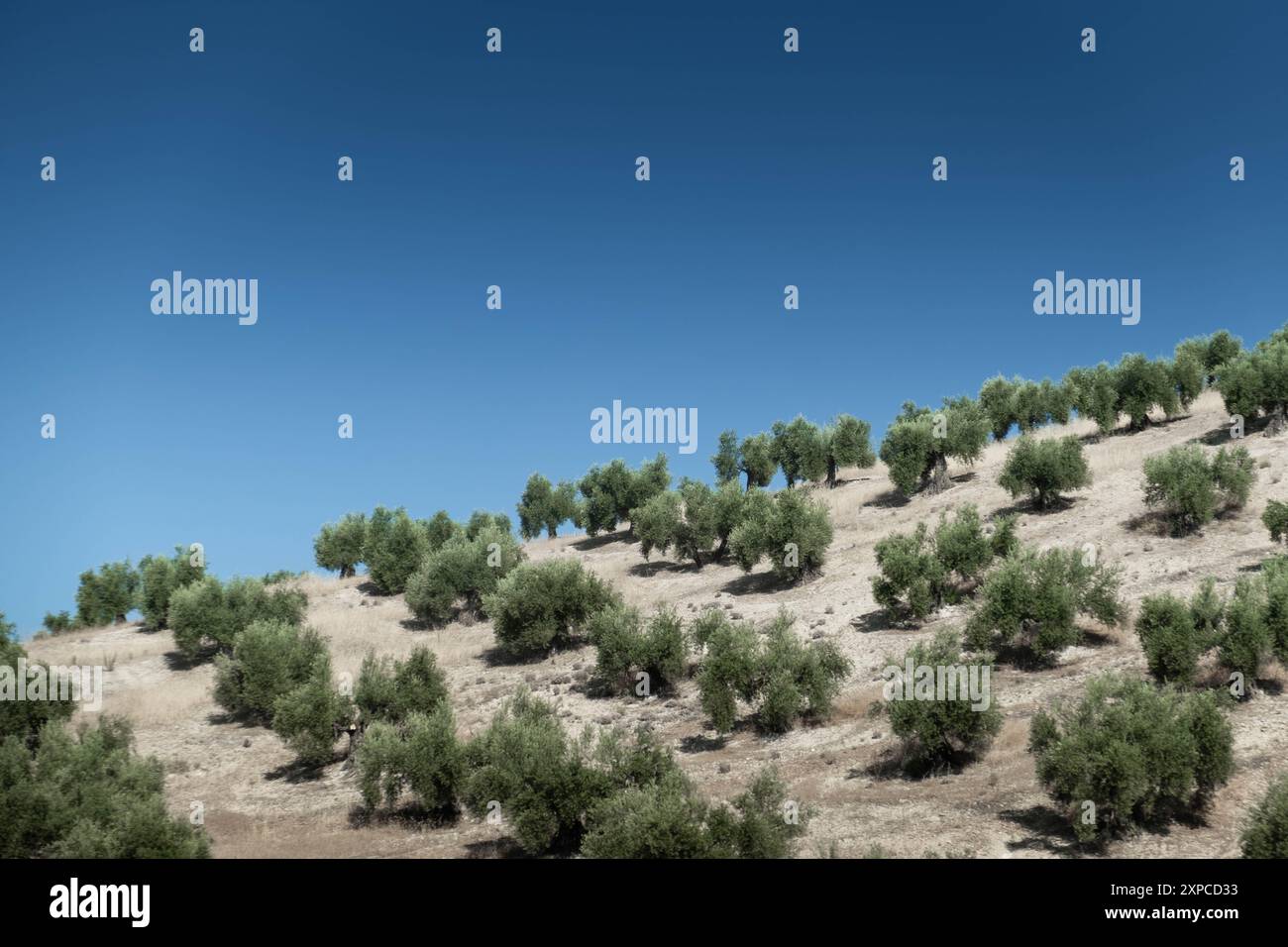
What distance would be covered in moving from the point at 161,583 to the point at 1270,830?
52241mm

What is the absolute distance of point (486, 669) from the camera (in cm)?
3638

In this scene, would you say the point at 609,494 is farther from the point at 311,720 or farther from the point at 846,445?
the point at 311,720

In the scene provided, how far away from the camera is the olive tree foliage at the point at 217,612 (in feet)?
131

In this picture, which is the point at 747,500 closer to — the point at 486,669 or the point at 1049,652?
the point at 486,669

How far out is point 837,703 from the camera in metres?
24.4

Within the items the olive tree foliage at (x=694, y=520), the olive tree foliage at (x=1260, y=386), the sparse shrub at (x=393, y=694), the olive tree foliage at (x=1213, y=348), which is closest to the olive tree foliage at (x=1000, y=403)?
the olive tree foliage at (x=1213, y=348)

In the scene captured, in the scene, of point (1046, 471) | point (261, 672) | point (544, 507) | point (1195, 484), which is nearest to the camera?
point (1195, 484)

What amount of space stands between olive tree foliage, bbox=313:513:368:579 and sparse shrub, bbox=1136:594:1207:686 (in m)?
53.7

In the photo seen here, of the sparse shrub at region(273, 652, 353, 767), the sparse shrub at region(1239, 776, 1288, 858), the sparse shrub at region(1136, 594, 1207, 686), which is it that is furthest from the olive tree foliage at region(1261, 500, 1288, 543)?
the sparse shrub at region(273, 652, 353, 767)

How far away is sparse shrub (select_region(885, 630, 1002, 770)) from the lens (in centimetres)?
1834

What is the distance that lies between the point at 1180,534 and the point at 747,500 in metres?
22.3

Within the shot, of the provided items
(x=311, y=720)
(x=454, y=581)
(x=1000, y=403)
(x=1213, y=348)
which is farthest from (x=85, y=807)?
(x=1213, y=348)

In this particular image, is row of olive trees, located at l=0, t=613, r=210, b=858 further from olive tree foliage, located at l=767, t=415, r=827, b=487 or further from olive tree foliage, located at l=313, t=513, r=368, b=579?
olive tree foliage, located at l=767, t=415, r=827, b=487
